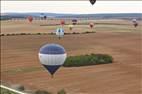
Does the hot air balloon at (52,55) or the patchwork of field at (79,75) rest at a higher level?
the hot air balloon at (52,55)

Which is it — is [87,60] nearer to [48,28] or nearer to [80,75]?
[80,75]

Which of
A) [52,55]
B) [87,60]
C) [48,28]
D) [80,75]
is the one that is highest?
[52,55]

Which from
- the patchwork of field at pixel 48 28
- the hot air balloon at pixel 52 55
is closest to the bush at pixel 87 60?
the hot air balloon at pixel 52 55

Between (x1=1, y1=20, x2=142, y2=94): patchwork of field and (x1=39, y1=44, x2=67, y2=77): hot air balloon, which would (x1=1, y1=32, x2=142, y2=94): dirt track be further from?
(x1=39, y1=44, x2=67, y2=77): hot air balloon

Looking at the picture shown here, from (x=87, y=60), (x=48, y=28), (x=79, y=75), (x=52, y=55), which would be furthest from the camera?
(x=48, y=28)

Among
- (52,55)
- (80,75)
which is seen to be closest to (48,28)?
(80,75)

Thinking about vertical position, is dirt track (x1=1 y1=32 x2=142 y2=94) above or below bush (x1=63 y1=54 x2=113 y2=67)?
A: below

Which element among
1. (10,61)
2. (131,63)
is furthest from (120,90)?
(10,61)

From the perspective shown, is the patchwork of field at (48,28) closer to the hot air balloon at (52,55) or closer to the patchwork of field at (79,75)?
the patchwork of field at (79,75)

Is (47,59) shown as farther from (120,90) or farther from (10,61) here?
(10,61)

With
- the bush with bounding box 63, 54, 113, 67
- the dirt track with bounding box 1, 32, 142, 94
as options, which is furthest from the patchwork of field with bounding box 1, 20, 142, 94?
the bush with bounding box 63, 54, 113, 67

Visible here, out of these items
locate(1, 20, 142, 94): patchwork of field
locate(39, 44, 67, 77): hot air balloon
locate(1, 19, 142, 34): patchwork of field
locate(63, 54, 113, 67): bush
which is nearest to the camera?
locate(39, 44, 67, 77): hot air balloon

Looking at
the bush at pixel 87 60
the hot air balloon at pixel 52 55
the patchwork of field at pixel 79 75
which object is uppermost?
the hot air balloon at pixel 52 55

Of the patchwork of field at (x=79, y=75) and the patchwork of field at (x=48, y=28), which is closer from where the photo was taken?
the patchwork of field at (x=79, y=75)
